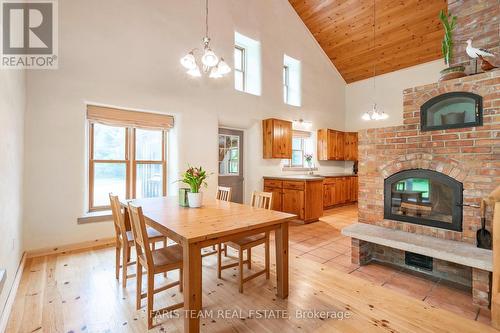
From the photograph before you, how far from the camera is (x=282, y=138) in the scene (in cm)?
542

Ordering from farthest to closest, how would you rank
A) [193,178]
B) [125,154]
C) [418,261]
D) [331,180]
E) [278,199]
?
1. [331,180]
2. [278,199]
3. [125,154]
4. [418,261]
5. [193,178]

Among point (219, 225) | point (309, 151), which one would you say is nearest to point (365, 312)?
point (219, 225)

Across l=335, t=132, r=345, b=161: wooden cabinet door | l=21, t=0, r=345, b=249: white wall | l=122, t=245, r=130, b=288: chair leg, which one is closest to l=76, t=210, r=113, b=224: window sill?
l=21, t=0, r=345, b=249: white wall

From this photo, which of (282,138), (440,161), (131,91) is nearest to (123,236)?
(131,91)

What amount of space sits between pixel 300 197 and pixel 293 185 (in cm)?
29

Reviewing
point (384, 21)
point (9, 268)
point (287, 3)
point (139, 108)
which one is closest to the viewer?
point (9, 268)

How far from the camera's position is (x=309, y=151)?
6711 mm

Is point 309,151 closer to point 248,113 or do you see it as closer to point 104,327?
point 248,113

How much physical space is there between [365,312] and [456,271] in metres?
1.26

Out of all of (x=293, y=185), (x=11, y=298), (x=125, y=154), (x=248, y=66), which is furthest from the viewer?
(x=248, y=66)

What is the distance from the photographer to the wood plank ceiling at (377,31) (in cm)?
527

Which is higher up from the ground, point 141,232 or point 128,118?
point 128,118

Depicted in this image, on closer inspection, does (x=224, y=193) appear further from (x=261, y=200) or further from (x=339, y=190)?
(x=339, y=190)

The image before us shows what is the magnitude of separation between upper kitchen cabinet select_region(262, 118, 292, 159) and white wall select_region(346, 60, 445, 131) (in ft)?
10.5
